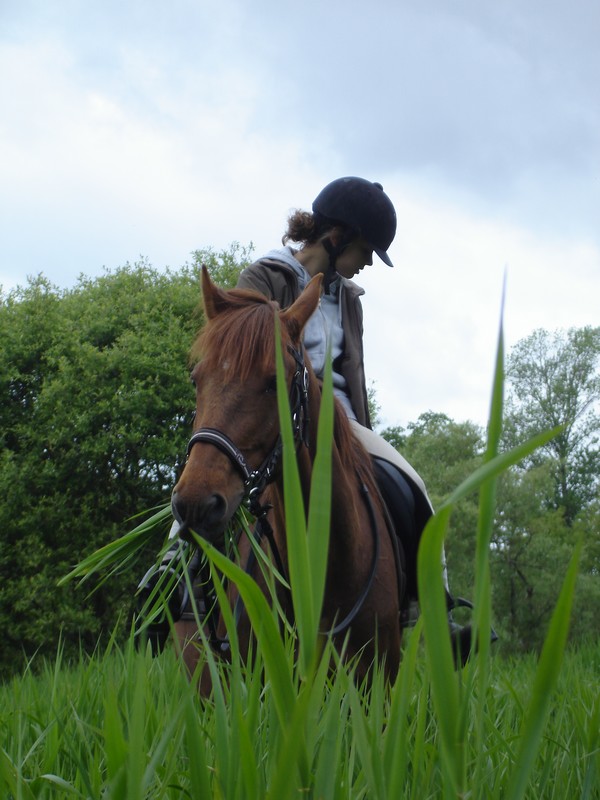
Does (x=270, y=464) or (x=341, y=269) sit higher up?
(x=341, y=269)

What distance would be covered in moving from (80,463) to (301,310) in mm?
10076

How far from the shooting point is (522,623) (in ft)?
79.0

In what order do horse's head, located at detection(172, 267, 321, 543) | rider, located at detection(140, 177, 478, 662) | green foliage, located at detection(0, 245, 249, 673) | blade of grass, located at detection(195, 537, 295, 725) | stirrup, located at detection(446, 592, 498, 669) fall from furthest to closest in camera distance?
1. green foliage, located at detection(0, 245, 249, 673)
2. rider, located at detection(140, 177, 478, 662)
3. horse's head, located at detection(172, 267, 321, 543)
4. stirrup, located at detection(446, 592, 498, 669)
5. blade of grass, located at detection(195, 537, 295, 725)

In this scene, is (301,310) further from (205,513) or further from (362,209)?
(362,209)

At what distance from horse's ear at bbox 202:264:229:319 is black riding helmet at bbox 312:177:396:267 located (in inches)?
61.0

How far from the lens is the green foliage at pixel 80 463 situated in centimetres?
1243

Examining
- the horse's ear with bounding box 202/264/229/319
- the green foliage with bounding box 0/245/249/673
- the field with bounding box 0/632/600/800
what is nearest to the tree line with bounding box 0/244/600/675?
the green foliage with bounding box 0/245/249/673

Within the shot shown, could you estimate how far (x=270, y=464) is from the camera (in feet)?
9.34

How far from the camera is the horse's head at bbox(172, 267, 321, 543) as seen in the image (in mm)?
2531

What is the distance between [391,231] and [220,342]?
2.16 m

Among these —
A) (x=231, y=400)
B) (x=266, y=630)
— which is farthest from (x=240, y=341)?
(x=266, y=630)

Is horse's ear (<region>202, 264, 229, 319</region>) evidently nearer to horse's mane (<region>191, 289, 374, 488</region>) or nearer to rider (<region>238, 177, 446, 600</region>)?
horse's mane (<region>191, 289, 374, 488</region>)

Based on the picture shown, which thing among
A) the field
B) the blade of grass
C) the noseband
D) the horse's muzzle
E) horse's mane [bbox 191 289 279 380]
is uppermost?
horse's mane [bbox 191 289 279 380]

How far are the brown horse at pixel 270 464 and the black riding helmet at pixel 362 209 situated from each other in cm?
143
